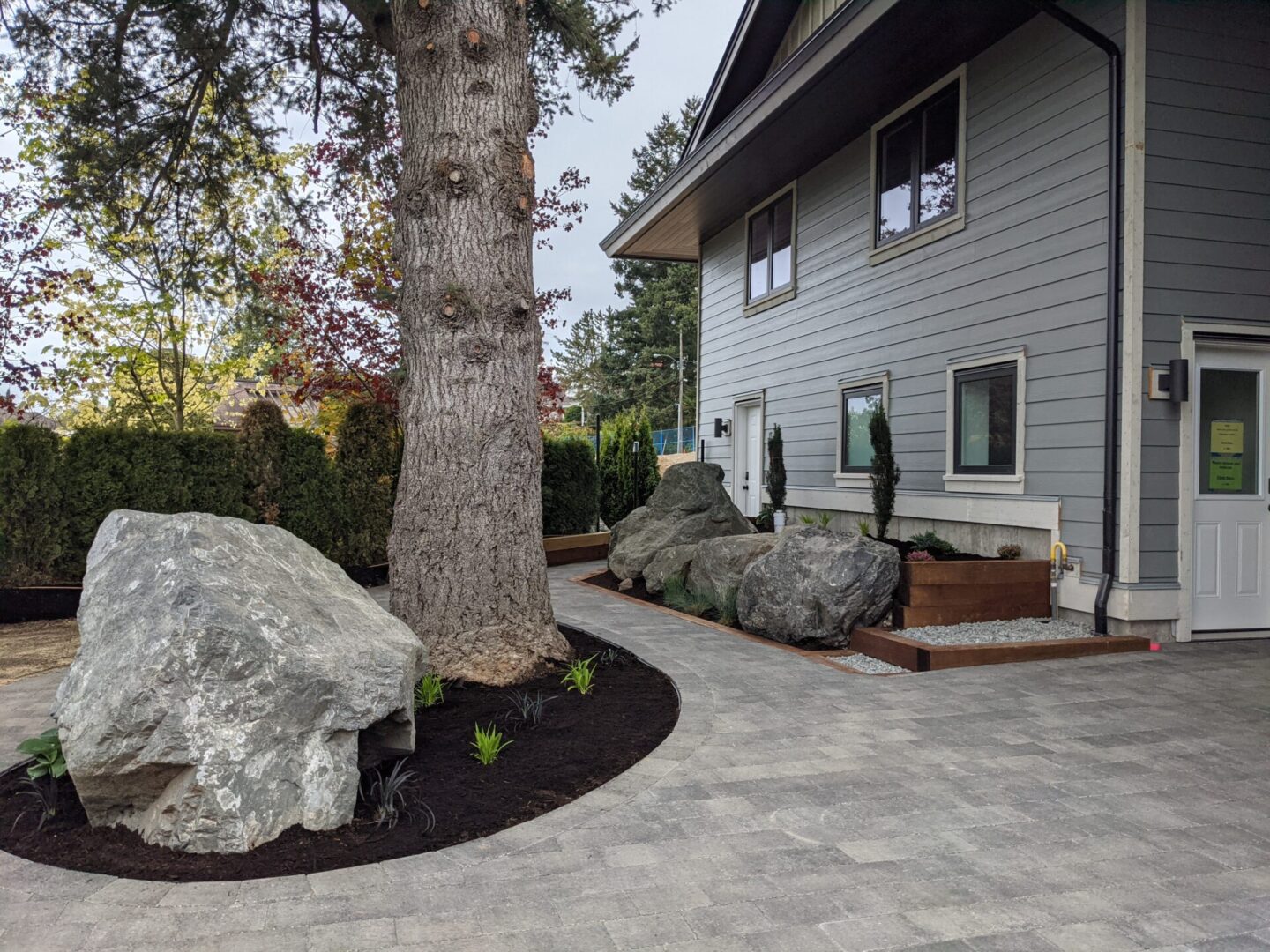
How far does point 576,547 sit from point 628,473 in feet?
13.6

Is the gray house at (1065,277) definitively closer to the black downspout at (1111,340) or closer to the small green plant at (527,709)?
the black downspout at (1111,340)

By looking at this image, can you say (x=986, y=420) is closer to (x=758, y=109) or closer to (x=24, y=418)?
(x=758, y=109)

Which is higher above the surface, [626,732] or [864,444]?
[864,444]

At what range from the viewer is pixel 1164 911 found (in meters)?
2.39

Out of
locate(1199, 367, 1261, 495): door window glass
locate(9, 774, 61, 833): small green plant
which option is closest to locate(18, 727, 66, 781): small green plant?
locate(9, 774, 61, 833): small green plant

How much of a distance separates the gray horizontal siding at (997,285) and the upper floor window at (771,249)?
1.16 ft

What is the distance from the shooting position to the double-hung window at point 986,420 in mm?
7121

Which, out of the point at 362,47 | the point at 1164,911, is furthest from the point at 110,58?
the point at 1164,911

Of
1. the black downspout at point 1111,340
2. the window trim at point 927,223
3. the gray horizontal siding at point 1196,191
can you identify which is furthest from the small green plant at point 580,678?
the window trim at point 927,223

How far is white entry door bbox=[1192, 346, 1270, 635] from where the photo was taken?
20.4 feet

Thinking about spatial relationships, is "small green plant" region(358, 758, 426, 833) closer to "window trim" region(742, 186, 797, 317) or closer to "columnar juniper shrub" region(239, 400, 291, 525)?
"columnar juniper shrub" region(239, 400, 291, 525)

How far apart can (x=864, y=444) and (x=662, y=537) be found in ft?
8.39

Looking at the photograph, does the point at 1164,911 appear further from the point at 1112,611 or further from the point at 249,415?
the point at 249,415

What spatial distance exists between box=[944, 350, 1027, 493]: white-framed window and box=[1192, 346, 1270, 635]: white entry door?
4.09 ft
